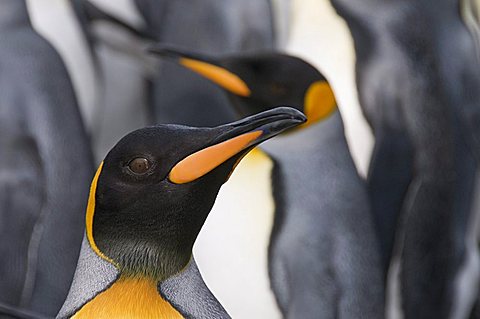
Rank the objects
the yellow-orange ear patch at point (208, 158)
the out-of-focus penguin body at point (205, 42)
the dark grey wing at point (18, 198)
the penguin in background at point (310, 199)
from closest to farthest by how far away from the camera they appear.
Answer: the yellow-orange ear patch at point (208, 158), the penguin in background at point (310, 199), the dark grey wing at point (18, 198), the out-of-focus penguin body at point (205, 42)

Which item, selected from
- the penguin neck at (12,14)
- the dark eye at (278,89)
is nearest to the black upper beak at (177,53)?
the dark eye at (278,89)

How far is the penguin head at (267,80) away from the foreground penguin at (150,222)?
85cm

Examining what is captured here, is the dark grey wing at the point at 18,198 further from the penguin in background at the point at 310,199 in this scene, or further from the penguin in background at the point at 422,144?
the penguin in background at the point at 422,144

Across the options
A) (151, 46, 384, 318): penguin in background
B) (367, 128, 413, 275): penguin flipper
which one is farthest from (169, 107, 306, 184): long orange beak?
(367, 128, 413, 275): penguin flipper

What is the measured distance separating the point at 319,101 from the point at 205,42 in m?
0.76

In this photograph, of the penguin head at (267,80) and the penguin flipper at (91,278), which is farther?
the penguin head at (267,80)

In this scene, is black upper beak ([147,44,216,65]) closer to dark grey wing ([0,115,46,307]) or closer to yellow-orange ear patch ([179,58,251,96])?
yellow-orange ear patch ([179,58,251,96])

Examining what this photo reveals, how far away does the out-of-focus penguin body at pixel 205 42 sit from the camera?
3.00 meters

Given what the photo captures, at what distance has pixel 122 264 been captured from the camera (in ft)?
5.01

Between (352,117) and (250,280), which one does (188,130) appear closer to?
(250,280)

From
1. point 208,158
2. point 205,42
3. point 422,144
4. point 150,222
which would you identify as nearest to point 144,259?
point 150,222

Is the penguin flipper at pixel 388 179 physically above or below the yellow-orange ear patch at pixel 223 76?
below

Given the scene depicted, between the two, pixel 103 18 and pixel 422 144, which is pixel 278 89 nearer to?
pixel 422 144

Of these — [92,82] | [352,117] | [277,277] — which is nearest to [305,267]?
[277,277]
